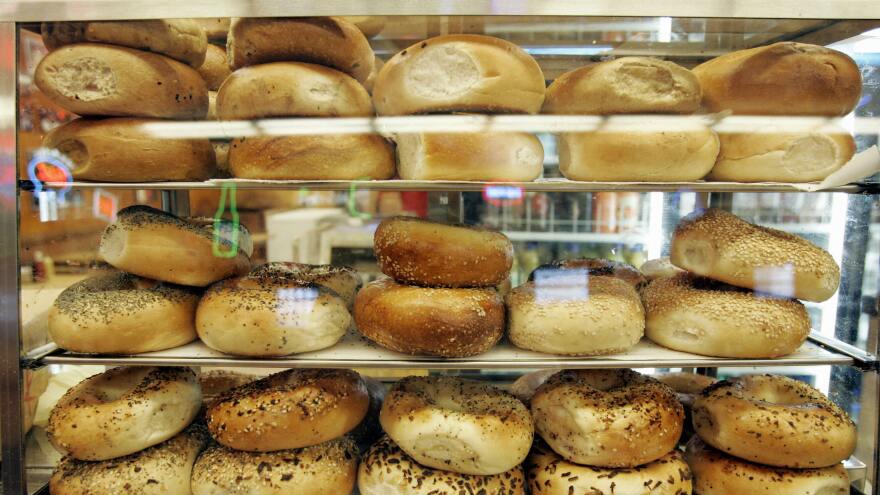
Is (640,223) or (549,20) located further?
(640,223)

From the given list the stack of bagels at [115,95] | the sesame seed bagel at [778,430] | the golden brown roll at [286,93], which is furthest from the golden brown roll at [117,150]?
the sesame seed bagel at [778,430]

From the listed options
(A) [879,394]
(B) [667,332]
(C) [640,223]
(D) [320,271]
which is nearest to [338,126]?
(D) [320,271]

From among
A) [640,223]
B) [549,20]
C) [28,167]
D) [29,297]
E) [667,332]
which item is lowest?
[667,332]

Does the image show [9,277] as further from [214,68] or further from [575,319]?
[575,319]

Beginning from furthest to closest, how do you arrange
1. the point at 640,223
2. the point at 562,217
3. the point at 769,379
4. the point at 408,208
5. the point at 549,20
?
1. the point at 562,217
2. the point at 640,223
3. the point at 408,208
4. the point at 769,379
5. the point at 549,20

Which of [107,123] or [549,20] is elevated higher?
[549,20]

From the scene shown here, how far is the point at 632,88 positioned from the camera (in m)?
1.94

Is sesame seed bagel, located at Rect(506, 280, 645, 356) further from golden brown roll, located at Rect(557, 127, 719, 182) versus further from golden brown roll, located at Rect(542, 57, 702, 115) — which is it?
golden brown roll, located at Rect(542, 57, 702, 115)

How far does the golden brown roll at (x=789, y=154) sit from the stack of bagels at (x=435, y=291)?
98 centimetres

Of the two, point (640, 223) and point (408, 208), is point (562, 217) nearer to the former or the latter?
point (640, 223)

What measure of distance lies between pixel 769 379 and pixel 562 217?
1.80 metres

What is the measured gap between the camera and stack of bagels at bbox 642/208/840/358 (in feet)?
6.33

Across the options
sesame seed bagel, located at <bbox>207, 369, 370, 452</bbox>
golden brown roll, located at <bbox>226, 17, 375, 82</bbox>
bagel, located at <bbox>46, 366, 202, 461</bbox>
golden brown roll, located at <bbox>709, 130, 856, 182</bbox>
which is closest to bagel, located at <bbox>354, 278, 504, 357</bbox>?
sesame seed bagel, located at <bbox>207, 369, 370, 452</bbox>

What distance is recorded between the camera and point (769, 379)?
2.24 meters
